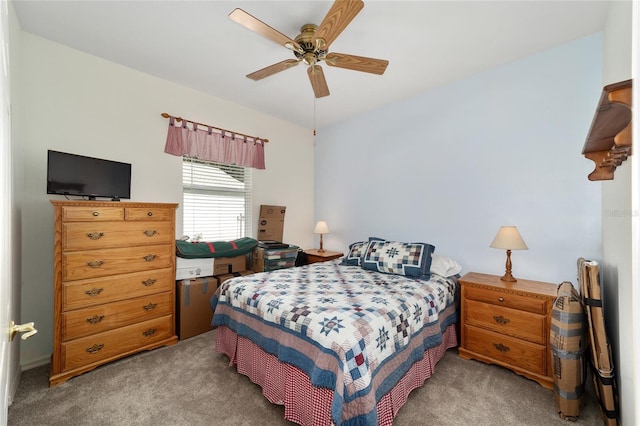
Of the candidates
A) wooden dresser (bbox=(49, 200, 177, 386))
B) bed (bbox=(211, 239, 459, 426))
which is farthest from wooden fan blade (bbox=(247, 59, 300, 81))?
bed (bbox=(211, 239, 459, 426))

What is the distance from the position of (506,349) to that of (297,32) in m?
3.07

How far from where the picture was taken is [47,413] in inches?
67.3

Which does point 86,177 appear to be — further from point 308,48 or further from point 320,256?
point 320,256

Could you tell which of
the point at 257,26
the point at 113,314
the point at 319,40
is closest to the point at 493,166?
the point at 319,40

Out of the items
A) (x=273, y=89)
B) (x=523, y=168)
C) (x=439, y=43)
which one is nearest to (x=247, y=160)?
(x=273, y=89)

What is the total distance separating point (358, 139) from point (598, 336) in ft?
10.4

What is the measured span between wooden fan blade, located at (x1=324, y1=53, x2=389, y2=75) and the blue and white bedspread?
175 cm

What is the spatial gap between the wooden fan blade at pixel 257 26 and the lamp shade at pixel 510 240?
2.26 m

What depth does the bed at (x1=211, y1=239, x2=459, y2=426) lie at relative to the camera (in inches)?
55.4

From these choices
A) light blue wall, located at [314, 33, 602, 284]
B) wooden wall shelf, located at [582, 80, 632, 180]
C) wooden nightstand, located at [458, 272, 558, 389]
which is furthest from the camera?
light blue wall, located at [314, 33, 602, 284]

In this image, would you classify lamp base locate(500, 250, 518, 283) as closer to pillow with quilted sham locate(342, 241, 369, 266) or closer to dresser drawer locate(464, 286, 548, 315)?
dresser drawer locate(464, 286, 548, 315)

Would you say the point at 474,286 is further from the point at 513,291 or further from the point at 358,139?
the point at 358,139

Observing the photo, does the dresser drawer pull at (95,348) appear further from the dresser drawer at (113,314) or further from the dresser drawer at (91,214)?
the dresser drawer at (91,214)

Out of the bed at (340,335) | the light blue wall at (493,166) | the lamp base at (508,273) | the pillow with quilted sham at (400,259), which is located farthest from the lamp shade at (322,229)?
the lamp base at (508,273)
